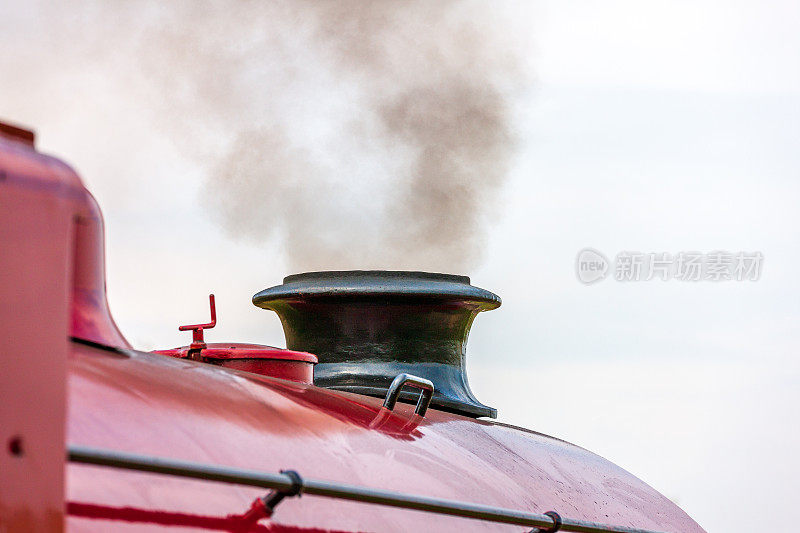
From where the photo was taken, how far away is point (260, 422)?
1.81 metres

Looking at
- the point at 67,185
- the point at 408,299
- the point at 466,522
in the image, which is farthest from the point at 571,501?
the point at 67,185

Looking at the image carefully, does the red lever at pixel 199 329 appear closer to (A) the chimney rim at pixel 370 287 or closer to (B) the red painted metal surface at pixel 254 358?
(B) the red painted metal surface at pixel 254 358

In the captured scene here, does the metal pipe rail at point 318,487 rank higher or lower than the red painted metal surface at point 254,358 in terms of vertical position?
lower

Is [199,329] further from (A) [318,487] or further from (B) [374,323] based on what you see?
(A) [318,487]

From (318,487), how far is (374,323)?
1835 millimetres

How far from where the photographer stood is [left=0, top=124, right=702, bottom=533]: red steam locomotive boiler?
100cm

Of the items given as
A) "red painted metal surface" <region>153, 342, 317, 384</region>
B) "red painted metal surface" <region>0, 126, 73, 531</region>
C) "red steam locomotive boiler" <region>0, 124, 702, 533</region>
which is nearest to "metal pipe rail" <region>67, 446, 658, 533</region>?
"red steam locomotive boiler" <region>0, 124, 702, 533</region>

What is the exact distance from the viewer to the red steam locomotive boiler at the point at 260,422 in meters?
1.00

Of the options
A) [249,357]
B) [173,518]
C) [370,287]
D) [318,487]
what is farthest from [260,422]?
[370,287]

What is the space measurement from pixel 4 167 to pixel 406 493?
1.10 m

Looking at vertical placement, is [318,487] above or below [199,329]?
below

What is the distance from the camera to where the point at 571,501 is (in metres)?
2.57

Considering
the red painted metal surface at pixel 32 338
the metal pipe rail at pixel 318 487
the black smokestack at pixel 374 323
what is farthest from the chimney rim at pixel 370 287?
the red painted metal surface at pixel 32 338

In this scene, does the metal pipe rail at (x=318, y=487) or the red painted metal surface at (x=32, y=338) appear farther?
the metal pipe rail at (x=318, y=487)
